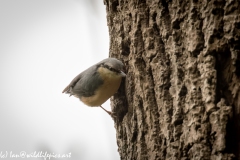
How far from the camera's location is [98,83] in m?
3.04

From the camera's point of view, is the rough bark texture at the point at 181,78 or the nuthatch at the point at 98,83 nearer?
the rough bark texture at the point at 181,78

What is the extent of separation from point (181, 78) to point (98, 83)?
1.37 meters

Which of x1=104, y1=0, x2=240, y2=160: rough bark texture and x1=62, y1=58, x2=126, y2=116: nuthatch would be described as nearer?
x1=104, y1=0, x2=240, y2=160: rough bark texture

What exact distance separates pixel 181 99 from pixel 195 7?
0.47m

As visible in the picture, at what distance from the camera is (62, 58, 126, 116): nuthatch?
2615 millimetres

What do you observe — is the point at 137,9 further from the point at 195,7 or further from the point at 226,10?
the point at 226,10

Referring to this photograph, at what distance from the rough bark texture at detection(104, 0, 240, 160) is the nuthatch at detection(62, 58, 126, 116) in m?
0.32

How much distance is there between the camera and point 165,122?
1.87 meters

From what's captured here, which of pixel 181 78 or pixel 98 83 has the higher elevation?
pixel 181 78

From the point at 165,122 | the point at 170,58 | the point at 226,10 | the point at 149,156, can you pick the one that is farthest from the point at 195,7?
the point at 149,156

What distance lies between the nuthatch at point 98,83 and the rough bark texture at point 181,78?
32 centimetres

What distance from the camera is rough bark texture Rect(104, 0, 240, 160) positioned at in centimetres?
157

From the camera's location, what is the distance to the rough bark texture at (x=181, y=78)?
5.14 feet

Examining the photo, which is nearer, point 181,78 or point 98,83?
point 181,78
